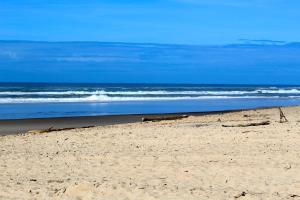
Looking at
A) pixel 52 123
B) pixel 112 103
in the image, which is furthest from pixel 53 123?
pixel 112 103

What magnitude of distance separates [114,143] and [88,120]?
822cm

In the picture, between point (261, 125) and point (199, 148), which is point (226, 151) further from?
point (261, 125)

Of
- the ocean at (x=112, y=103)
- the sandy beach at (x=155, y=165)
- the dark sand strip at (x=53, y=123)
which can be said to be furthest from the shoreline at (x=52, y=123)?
the sandy beach at (x=155, y=165)

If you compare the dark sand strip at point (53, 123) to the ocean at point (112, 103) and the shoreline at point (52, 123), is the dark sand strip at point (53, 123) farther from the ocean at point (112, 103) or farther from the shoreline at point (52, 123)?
the ocean at point (112, 103)

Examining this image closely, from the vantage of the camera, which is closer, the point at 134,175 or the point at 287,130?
the point at 134,175

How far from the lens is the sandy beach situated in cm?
675

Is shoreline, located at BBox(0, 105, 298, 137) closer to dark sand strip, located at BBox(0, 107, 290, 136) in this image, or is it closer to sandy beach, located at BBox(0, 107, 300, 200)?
dark sand strip, located at BBox(0, 107, 290, 136)

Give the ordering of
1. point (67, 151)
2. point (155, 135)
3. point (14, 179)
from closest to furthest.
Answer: point (14, 179) < point (67, 151) < point (155, 135)

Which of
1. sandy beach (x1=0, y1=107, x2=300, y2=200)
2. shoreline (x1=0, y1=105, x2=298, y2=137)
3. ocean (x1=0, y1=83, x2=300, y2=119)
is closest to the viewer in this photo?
sandy beach (x1=0, y1=107, x2=300, y2=200)

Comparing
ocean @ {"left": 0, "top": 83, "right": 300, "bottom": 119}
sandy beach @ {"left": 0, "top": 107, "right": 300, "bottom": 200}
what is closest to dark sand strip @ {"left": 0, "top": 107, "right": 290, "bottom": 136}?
ocean @ {"left": 0, "top": 83, "right": 300, "bottom": 119}

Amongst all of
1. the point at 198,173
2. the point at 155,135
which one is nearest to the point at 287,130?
the point at 155,135

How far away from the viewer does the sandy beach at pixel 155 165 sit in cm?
675

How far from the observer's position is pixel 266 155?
939 centimetres

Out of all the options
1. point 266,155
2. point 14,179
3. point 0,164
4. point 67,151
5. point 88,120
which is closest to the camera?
point 14,179
